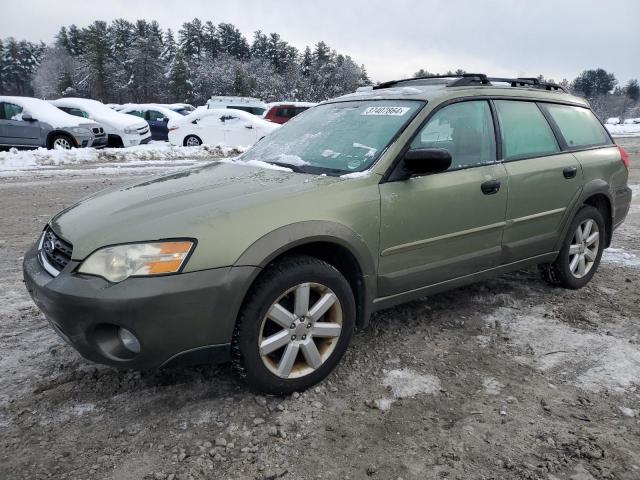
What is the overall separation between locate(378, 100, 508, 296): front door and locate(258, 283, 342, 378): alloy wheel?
426 mm

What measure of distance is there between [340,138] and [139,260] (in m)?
1.62

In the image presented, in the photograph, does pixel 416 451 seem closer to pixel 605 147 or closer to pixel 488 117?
pixel 488 117

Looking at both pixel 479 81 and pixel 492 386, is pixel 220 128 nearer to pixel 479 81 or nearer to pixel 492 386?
pixel 479 81

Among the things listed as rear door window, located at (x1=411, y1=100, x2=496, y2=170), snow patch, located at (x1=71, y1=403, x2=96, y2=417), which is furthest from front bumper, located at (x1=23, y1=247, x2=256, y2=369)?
rear door window, located at (x1=411, y1=100, x2=496, y2=170)

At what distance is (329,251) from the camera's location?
9.43ft

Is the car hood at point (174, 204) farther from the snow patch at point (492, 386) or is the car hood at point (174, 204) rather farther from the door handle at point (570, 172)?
the door handle at point (570, 172)

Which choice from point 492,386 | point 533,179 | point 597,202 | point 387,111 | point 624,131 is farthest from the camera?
point 624,131

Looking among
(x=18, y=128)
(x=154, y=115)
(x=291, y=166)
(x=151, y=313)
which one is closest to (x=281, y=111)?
(x=154, y=115)

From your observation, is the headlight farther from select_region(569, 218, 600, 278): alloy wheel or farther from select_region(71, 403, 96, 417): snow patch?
select_region(569, 218, 600, 278): alloy wheel

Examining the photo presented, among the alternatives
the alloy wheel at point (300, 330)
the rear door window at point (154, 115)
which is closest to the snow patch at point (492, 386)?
the alloy wheel at point (300, 330)

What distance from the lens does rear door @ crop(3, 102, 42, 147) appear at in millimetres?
12859

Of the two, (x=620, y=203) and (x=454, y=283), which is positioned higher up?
(x=620, y=203)

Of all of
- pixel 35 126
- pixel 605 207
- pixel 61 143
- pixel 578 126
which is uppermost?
pixel 578 126

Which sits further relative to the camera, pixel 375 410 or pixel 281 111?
pixel 281 111
